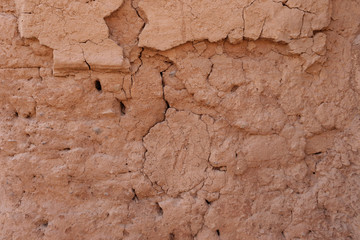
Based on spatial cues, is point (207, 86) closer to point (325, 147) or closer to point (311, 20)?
point (311, 20)

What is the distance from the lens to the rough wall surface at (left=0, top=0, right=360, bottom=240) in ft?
5.06

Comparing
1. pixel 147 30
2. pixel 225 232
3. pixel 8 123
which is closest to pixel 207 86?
pixel 147 30

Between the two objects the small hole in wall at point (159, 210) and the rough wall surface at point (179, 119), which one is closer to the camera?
the rough wall surface at point (179, 119)

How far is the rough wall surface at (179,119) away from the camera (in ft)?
5.06

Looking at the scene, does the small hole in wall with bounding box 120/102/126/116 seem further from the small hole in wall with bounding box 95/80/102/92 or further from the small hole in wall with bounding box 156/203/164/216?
the small hole in wall with bounding box 156/203/164/216

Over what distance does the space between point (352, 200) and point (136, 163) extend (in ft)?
3.83

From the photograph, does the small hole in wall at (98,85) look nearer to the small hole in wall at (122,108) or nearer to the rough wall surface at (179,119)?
the rough wall surface at (179,119)

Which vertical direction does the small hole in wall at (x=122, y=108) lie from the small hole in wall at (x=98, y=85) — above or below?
below

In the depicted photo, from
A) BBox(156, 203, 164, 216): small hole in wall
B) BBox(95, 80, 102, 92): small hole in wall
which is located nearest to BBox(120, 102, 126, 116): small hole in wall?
BBox(95, 80, 102, 92): small hole in wall

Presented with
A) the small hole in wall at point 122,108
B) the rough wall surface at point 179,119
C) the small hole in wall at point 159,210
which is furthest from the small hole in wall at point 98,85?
the small hole in wall at point 159,210

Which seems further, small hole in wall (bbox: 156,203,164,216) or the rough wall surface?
small hole in wall (bbox: 156,203,164,216)

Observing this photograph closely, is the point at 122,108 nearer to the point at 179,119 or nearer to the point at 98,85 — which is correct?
the point at 98,85

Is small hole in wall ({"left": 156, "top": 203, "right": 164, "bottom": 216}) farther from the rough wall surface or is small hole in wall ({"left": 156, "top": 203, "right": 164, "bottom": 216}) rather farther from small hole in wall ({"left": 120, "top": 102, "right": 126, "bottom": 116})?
small hole in wall ({"left": 120, "top": 102, "right": 126, "bottom": 116})

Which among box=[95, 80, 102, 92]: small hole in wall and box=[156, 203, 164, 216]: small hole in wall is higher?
box=[95, 80, 102, 92]: small hole in wall
